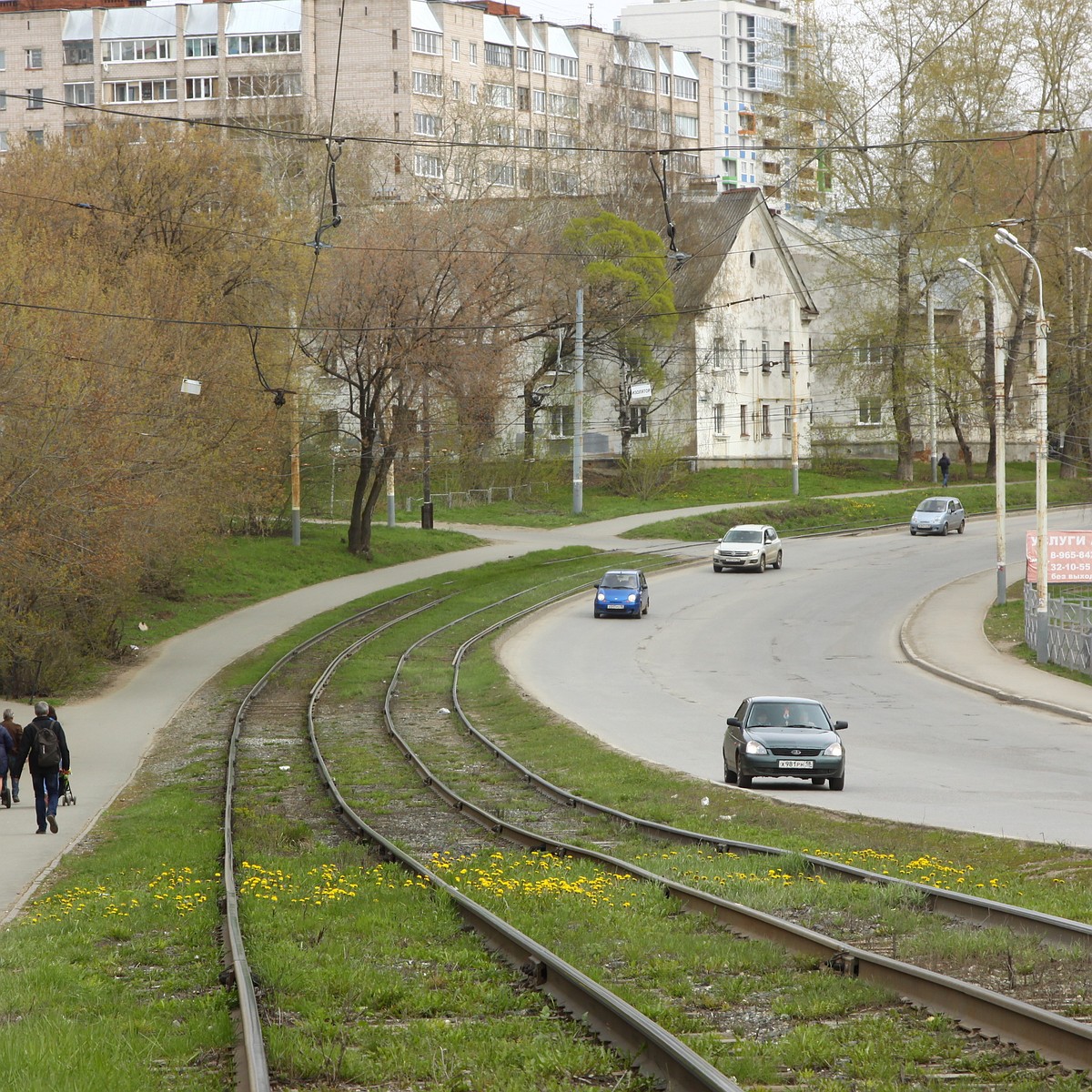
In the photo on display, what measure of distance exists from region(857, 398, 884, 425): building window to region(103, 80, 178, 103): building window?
53831mm

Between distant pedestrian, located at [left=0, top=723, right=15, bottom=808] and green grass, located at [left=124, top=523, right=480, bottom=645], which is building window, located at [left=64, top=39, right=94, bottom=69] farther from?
distant pedestrian, located at [left=0, top=723, right=15, bottom=808]

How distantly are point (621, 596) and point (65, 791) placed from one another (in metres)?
24.1

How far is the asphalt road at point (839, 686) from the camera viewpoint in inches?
728

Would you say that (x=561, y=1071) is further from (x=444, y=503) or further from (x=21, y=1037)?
(x=444, y=503)

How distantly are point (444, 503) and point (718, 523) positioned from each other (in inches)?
532

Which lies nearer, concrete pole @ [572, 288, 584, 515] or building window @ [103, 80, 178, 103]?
concrete pole @ [572, 288, 584, 515]

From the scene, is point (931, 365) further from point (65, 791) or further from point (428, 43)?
point (65, 791)

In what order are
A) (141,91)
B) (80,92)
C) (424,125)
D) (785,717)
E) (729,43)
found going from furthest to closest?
(729,43), (80,92), (141,91), (424,125), (785,717)

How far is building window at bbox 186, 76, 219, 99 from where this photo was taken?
98.2 metres

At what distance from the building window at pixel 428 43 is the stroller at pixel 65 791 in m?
86.7

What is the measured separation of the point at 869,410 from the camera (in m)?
75.2

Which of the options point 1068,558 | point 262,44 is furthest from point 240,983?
point 262,44

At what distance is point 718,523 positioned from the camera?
200 feet

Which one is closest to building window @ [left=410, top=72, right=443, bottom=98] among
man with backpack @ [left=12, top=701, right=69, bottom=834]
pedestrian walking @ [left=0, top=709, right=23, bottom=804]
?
pedestrian walking @ [left=0, top=709, right=23, bottom=804]
